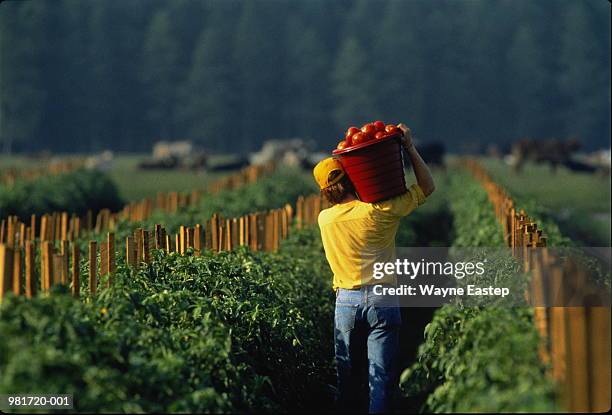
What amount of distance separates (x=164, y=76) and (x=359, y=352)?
8766 cm

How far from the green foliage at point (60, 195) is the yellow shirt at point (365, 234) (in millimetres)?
13021

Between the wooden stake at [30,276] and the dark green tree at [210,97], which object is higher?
the dark green tree at [210,97]

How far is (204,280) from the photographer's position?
23.4ft

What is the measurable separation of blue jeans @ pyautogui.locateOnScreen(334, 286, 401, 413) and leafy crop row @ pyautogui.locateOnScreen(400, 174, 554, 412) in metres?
0.20

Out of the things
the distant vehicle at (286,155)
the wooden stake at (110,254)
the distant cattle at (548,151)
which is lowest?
the wooden stake at (110,254)

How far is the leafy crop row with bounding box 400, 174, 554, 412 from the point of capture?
15.2 feet

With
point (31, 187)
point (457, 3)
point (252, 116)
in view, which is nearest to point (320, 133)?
point (252, 116)

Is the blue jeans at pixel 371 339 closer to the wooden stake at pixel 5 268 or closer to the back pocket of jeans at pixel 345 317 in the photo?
the back pocket of jeans at pixel 345 317

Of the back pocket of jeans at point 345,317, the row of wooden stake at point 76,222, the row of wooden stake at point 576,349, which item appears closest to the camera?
the row of wooden stake at point 576,349

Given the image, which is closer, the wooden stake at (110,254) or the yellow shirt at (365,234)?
the yellow shirt at (365,234)

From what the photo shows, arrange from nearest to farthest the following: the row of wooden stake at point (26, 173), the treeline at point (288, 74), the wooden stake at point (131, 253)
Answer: the wooden stake at point (131, 253) → the row of wooden stake at point (26, 173) → the treeline at point (288, 74)

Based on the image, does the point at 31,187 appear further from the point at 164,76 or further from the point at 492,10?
the point at 492,10

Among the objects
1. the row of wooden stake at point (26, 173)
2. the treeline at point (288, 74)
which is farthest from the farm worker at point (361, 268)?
the treeline at point (288, 74)

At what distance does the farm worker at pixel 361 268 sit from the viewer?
6.39m
